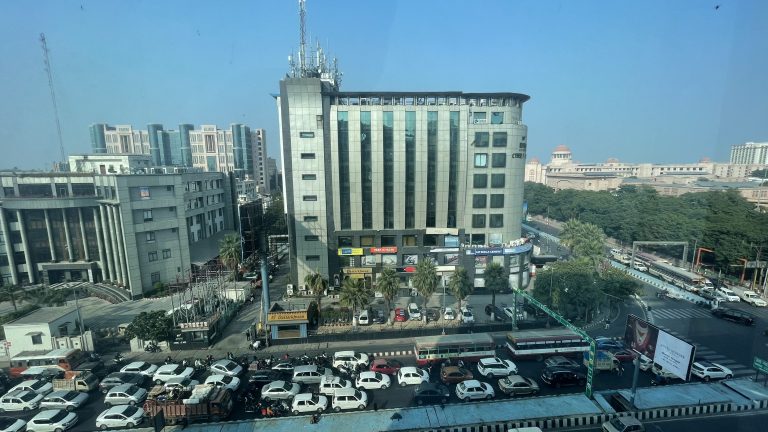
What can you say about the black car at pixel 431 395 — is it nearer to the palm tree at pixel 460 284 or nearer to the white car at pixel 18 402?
the palm tree at pixel 460 284

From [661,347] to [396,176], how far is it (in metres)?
27.8

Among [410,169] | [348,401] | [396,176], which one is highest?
[410,169]

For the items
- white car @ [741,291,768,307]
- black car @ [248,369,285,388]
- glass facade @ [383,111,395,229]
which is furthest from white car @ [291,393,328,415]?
white car @ [741,291,768,307]

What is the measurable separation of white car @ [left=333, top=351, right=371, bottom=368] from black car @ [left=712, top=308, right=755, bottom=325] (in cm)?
3462


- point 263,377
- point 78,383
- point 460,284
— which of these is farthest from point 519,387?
point 78,383

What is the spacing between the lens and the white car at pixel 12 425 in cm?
1877

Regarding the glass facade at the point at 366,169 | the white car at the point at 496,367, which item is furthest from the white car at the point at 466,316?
the glass facade at the point at 366,169

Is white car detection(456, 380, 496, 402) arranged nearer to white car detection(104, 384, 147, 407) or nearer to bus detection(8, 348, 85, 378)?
white car detection(104, 384, 147, 407)

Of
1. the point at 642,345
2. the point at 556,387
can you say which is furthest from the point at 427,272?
the point at 642,345

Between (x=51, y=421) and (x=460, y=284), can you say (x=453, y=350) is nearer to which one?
(x=460, y=284)

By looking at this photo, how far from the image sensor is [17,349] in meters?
28.2

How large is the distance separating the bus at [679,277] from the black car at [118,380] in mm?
56100

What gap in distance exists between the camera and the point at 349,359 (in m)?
25.8

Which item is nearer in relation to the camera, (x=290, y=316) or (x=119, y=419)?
(x=119, y=419)
